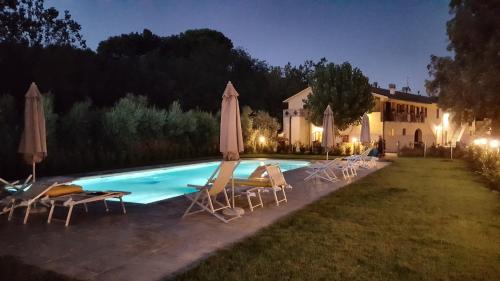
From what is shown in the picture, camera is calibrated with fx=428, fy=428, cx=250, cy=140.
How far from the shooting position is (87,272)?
4391 mm

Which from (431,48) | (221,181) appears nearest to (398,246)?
(221,181)

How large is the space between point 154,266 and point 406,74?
52.2m

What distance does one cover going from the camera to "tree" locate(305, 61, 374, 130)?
2672 centimetres

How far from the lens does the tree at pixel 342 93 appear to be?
26719 mm

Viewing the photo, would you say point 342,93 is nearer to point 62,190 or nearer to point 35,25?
point 35,25

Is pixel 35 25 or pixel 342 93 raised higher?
pixel 35 25

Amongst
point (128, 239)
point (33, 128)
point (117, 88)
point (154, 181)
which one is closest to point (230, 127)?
point (128, 239)

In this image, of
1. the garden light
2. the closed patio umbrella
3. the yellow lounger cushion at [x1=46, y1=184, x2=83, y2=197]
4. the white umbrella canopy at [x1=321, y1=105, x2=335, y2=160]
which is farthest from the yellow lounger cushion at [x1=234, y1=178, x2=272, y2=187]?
the garden light

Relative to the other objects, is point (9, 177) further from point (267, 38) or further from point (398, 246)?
point (267, 38)

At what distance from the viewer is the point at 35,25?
29625 millimetres

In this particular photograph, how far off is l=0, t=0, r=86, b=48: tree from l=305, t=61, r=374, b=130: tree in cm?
1778

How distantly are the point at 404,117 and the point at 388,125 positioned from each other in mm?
2811

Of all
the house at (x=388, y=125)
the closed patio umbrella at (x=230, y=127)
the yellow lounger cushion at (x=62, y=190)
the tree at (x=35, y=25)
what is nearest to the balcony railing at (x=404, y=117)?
the house at (x=388, y=125)

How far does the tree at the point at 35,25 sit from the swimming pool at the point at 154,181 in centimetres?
1482
